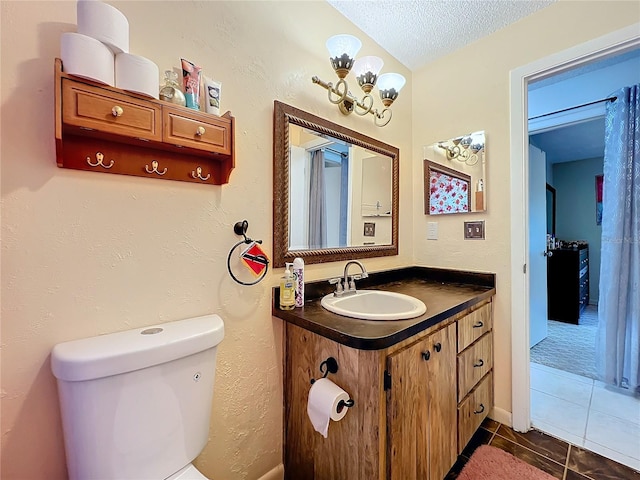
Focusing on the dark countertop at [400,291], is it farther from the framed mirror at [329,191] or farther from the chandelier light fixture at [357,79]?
the chandelier light fixture at [357,79]

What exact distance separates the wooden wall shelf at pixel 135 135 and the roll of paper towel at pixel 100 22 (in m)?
0.12

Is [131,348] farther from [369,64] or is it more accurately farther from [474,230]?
[474,230]

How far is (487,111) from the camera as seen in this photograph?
1738 mm

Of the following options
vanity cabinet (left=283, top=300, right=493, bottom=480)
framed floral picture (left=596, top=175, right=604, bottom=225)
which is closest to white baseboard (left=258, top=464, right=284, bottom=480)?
vanity cabinet (left=283, top=300, right=493, bottom=480)

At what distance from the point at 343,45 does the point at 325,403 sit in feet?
4.88

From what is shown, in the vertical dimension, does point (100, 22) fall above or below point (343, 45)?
below

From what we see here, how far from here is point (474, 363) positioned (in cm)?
145

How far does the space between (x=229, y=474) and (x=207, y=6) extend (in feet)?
5.93

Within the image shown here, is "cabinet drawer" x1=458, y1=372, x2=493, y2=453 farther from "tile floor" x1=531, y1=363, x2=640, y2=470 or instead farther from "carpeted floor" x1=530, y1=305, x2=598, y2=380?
"carpeted floor" x1=530, y1=305, x2=598, y2=380

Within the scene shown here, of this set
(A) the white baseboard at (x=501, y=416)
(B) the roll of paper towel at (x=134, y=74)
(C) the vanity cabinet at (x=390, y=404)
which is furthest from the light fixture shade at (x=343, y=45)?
(A) the white baseboard at (x=501, y=416)

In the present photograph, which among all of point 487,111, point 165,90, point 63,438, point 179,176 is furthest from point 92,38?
point 487,111

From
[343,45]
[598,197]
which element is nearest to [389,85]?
[343,45]

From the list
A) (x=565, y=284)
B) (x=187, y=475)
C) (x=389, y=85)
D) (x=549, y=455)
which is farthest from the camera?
(x=565, y=284)

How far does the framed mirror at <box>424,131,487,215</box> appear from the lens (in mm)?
1762
